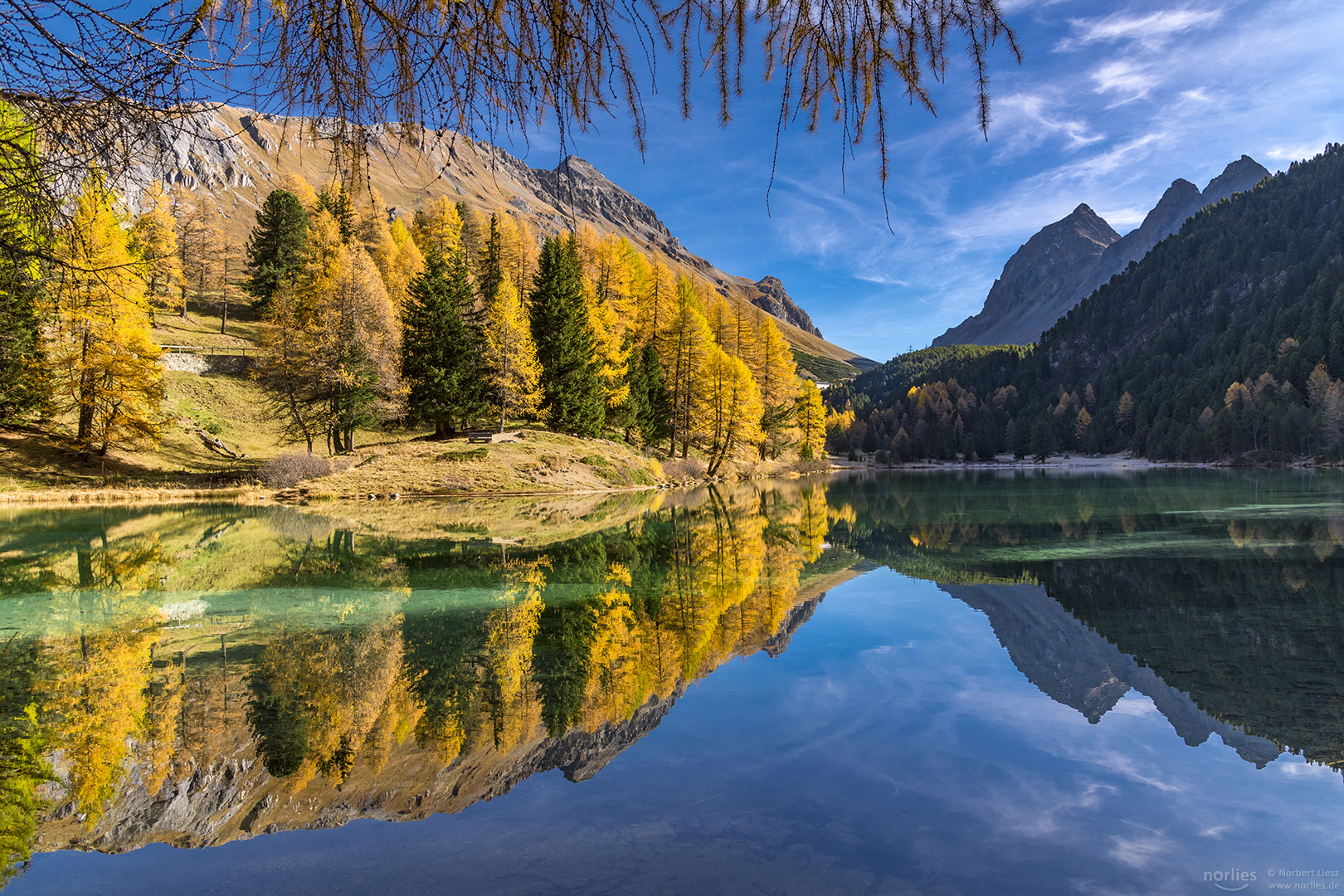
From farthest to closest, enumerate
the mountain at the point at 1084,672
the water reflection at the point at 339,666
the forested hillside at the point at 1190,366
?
the forested hillside at the point at 1190,366, the mountain at the point at 1084,672, the water reflection at the point at 339,666

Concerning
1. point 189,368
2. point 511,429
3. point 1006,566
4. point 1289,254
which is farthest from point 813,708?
point 1289,254

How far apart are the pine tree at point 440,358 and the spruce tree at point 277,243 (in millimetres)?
19112

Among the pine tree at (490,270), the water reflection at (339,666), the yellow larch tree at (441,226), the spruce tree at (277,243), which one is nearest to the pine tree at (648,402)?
the pine tree at (490,270)

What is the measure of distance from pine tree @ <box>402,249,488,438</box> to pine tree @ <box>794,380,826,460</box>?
29.9 meters

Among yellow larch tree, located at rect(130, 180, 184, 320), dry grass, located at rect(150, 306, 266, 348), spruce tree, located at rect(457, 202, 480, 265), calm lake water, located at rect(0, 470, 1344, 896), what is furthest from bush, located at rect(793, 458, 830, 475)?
calm lake water, located at rect(0, 470, 1344, 896)

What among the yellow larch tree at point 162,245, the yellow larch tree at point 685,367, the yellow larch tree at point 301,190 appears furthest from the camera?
the yellow larch tree at point 301,190

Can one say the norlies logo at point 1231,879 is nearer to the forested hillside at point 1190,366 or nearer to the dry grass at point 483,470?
the dry grass at point 483,470

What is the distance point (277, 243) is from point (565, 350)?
26.9 meters

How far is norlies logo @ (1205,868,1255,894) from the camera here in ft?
9.87

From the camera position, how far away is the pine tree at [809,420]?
186ft

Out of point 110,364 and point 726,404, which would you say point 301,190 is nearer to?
point 110,364

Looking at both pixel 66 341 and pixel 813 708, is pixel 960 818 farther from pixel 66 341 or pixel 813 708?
pixel 66 341

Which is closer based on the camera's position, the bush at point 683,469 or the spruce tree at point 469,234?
the bush at point 683,469

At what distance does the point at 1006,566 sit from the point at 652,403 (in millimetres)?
31389
